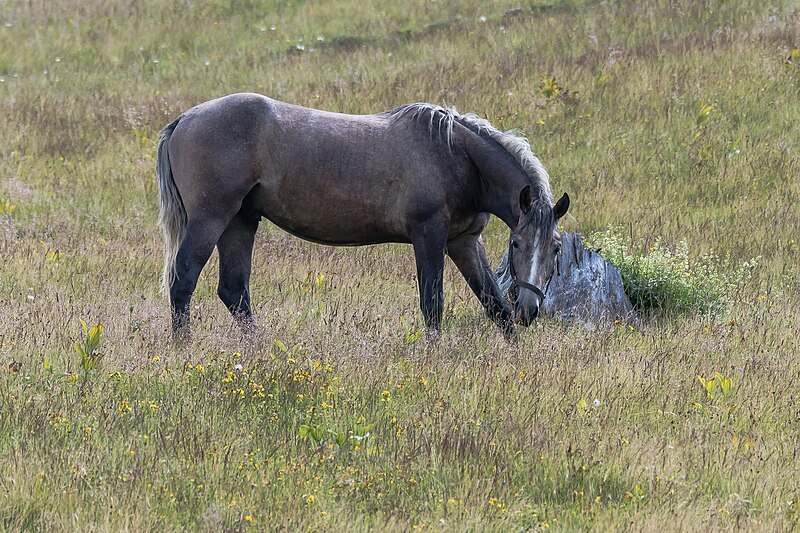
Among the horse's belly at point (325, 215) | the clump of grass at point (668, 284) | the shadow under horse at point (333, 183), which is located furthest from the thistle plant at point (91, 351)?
the clump of grass at point (668, 284)

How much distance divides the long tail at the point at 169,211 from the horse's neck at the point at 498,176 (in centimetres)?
222

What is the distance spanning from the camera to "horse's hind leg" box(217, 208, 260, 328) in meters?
7.78

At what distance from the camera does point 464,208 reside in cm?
759

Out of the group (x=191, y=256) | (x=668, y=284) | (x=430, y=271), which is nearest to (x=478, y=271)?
(x=430, y=271)

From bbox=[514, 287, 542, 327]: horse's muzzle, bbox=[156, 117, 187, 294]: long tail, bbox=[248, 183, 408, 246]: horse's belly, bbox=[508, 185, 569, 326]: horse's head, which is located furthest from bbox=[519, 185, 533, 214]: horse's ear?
bbox=[156, 117, 187, 294]: long tail

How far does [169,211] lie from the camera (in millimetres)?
7637

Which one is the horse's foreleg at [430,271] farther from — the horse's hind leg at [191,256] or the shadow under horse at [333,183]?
the horse's hind leg at [191,256]

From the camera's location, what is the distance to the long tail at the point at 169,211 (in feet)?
24.9

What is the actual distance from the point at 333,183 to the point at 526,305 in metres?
1.77

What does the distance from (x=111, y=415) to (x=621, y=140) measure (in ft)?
31.5

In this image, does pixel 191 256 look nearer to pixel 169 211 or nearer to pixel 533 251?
pixel 169 211

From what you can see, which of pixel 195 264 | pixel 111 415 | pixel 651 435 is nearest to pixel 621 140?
pixel 195 264

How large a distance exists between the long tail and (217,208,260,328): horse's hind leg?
336 mm

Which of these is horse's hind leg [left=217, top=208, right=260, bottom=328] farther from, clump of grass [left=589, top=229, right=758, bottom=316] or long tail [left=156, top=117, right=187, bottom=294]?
clump of grass [left=589, top=229, right=758, bottom=316]
